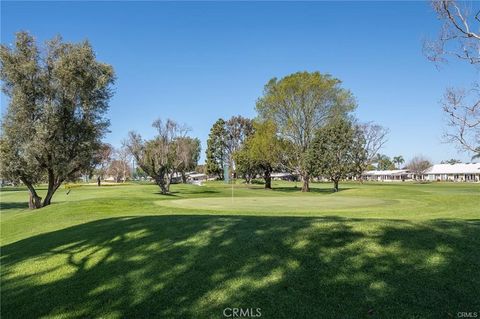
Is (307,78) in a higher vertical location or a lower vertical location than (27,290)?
higher

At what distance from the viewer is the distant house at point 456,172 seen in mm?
131625

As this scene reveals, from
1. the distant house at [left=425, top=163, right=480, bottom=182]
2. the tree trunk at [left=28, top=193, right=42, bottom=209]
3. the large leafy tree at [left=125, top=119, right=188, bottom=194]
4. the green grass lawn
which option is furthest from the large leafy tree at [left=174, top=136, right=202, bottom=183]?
the distant house at [left=425, top=163, right=480, bottom=182]

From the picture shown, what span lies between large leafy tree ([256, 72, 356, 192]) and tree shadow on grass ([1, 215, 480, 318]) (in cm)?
4481

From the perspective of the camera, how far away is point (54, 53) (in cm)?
2731

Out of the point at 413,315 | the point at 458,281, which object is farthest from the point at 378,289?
the point at 458,281

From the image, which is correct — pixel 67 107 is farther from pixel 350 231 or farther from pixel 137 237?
pixel 350 231

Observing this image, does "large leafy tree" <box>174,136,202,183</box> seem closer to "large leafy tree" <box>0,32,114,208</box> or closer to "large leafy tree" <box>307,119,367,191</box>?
"large leafy tree" <box>307,119,367,191</box>

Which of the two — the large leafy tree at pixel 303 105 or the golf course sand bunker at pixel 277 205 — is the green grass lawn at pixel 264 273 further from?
the large leafy tree at pixel 303 105

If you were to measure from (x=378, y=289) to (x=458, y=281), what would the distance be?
117 centimetres

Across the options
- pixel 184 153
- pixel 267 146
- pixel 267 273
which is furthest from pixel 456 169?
pixel 267 273

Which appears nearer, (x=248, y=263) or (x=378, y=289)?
(x=378, y=289)

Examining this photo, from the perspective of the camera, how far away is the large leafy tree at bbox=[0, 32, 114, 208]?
26.0 meters

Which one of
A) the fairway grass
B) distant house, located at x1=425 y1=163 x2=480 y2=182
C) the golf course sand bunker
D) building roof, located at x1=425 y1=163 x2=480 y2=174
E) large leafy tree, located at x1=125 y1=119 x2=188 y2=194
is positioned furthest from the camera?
building roof, located at x1=425 y1=163 x2=480 y2=174

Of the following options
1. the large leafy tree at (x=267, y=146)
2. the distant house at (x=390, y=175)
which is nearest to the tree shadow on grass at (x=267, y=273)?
the large leafy tree at (x=267, y=146)
